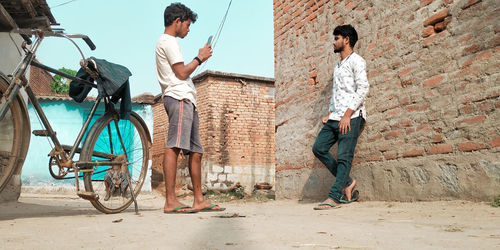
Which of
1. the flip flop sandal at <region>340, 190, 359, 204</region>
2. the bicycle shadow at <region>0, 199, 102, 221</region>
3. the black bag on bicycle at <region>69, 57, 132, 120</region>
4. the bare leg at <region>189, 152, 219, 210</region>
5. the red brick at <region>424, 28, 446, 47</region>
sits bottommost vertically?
the bicycle shadow at <region>0, 199, 102, 221</region>

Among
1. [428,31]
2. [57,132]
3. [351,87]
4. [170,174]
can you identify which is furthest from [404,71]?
[57,132]

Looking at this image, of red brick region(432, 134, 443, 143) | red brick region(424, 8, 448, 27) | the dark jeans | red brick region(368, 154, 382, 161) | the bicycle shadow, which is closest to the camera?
the bicycle shadow

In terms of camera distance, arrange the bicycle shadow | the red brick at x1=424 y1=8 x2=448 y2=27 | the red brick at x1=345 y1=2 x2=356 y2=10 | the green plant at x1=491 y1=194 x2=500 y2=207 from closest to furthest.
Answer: the green plant at x1=491 y1=194 x2=500 y2=207 → the bicycle shadow → the red brick at x1=424 y1=8 x2=448 y2=27 → the red brick at x1=345 y1=2 x2=356 y2=10

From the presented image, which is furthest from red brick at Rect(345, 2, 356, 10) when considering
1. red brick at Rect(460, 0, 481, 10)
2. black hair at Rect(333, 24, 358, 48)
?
red brick at Rect(460, 0, 481, 10)

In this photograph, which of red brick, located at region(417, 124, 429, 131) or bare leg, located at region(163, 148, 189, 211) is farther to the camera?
red brick, located at region(417, 124, 429, 131)

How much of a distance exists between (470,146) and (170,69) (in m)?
2.61

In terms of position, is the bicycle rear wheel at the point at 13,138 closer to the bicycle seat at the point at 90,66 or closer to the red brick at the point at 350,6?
the bicycle seat at the point at 90,66

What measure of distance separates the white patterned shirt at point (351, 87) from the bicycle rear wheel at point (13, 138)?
2.75 meters

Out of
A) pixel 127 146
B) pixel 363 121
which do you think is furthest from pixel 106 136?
pixel 363 121

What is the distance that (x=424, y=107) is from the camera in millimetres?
3629

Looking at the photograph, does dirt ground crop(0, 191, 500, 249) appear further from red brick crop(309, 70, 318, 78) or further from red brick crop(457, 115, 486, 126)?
red brick crop(309, 70, 318, 78)

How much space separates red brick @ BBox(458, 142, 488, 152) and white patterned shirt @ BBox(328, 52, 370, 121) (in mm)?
996

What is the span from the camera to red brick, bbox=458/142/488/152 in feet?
10.2

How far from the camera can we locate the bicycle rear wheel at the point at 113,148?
10.5 ft
